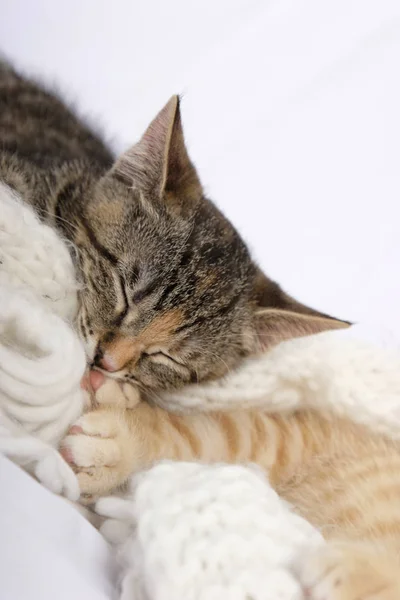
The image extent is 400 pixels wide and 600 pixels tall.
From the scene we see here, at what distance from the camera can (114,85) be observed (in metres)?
1.45

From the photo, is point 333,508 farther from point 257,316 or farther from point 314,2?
point 314,2

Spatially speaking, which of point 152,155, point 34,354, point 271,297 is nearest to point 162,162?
point 152,155

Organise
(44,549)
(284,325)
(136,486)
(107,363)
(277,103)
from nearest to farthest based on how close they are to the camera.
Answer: (44,549) < (136,486) < (107,363) < (284,325) < (277,103)

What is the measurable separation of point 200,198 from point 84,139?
1.29ft

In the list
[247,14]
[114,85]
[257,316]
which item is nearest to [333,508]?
[257,316]

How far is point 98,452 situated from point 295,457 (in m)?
0.34

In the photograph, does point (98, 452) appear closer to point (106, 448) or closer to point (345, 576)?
point (106, 448)

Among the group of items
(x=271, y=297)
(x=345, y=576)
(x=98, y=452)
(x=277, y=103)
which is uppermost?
(x=277, y=103)

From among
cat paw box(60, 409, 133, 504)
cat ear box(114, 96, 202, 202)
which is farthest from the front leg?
cat ear box(114, 96, 202, 202)

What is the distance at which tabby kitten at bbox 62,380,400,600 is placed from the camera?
703mm

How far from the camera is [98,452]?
722 mm

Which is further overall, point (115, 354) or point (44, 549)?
point (115, 354)

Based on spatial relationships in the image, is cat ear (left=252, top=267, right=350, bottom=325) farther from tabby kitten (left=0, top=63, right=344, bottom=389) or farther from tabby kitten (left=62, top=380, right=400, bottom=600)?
tabby kitten (left=62, top=380, right=400, bottom=600)

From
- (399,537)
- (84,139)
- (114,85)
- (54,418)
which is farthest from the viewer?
(114,85)
